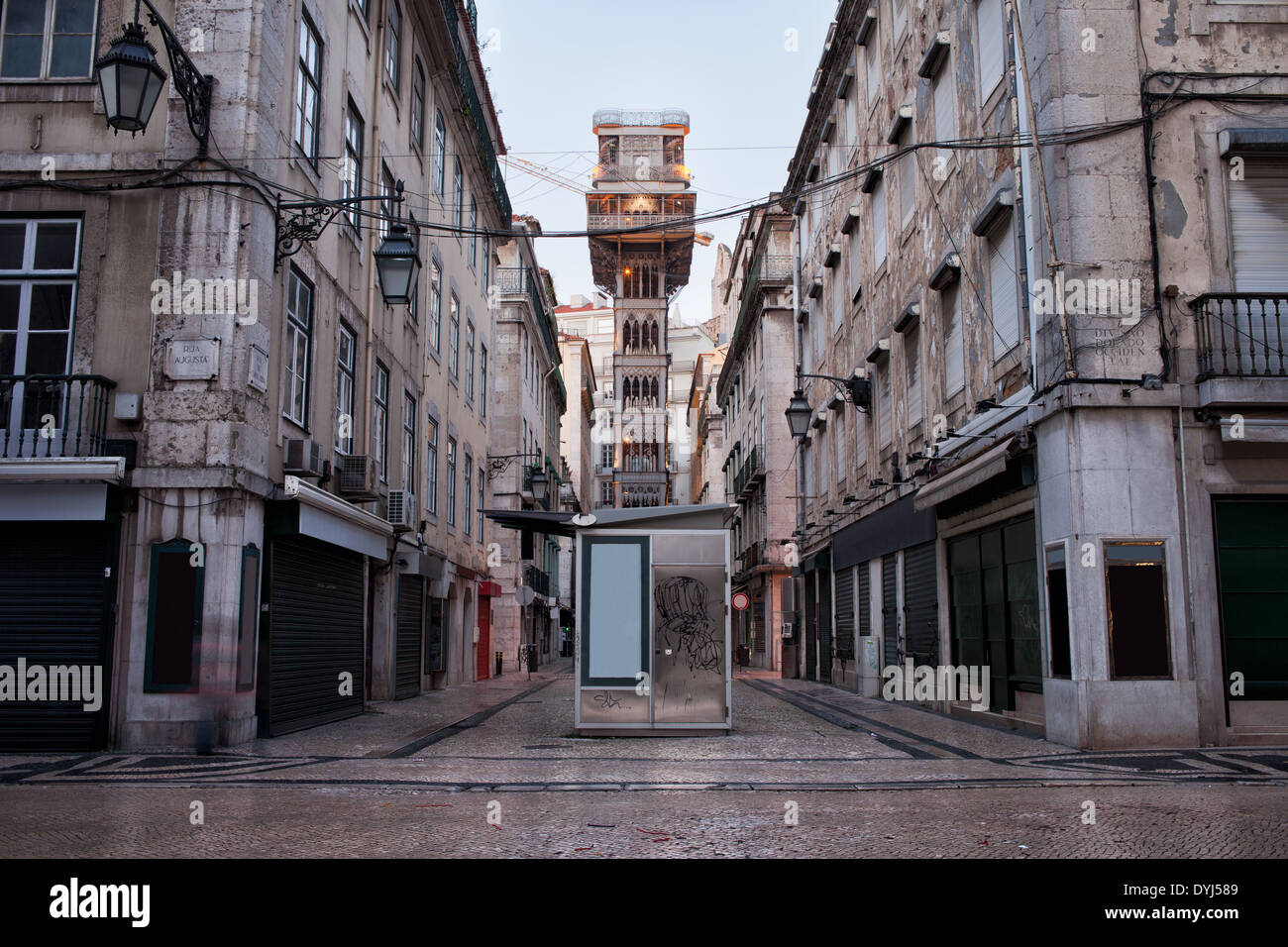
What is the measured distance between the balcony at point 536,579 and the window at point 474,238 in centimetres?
1362

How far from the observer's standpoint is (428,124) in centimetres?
2472

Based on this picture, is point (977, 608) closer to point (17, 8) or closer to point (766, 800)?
point (766, 800)

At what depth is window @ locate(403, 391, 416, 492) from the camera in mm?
22375

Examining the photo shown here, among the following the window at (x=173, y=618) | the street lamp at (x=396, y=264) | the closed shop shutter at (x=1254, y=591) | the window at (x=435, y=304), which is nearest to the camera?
the window at (x=173, y=618)

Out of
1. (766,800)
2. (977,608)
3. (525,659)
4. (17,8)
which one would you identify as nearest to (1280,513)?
(977,608)

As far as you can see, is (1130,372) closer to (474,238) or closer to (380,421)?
(380,421)

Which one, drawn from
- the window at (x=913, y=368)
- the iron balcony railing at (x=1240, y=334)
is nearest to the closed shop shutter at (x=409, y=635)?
the window at (x=913, y=368)

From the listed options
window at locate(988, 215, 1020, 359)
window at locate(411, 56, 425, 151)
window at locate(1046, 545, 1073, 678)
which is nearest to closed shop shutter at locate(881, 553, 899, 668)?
window at locate(988, 215, 1020, 359)

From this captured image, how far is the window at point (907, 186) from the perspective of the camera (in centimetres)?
2009

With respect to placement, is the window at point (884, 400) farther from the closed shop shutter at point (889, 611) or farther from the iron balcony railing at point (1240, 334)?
the iron balcony railing at point (1240, 334)

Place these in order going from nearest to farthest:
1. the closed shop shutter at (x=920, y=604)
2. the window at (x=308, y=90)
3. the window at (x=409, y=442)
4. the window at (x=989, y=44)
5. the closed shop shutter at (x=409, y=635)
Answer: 1. the window at (x=989, y=44)
2. the window at (x=308, y=90)
3. the closed shop shutter at (x=920, y=604)
4. the closed shop shutter at (x=409, y=635)
5. the window at (x=409, y=442)

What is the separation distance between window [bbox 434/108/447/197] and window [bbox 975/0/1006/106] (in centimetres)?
1360

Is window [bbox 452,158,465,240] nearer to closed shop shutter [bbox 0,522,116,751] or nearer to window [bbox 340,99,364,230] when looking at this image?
window [bbox 340,99,364,230]
